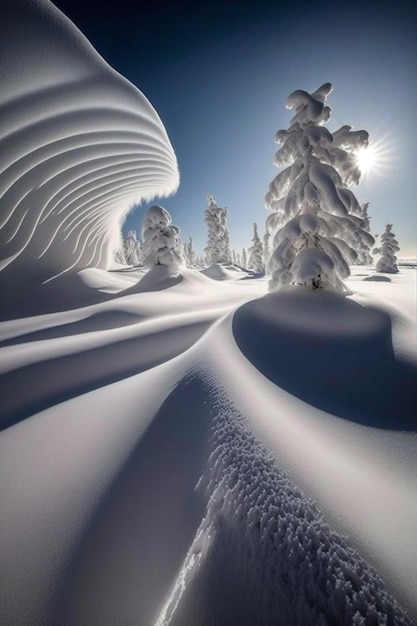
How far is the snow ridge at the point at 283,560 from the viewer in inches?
43.8

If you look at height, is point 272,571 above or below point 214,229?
below

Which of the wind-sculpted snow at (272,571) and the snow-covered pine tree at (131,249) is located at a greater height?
the snow-covered pine tree at (131,249)

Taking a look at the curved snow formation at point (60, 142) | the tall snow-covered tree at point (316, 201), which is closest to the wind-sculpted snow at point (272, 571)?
Result: the tall snow-covered tree at point (316, 201)

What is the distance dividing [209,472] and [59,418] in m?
1.93

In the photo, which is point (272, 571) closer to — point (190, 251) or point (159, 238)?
point (159, 238)

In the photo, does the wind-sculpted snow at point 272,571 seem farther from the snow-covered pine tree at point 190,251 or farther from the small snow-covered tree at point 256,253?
the snow-covered pine tree at point 190,251

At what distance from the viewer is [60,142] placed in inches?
450

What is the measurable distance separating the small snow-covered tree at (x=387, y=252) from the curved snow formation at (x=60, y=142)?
26.4 metres

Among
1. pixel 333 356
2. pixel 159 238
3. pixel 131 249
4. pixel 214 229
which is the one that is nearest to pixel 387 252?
pixel 214 229

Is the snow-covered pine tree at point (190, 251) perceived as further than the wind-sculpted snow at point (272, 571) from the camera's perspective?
Yes

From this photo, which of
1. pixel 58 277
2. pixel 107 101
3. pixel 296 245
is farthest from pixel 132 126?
pixel 296 245

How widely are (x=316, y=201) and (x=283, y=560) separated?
6.85m

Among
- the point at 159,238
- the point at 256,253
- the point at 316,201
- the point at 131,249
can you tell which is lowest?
the point at 316,201

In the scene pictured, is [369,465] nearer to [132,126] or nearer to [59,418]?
[59,418]
